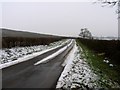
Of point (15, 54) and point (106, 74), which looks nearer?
point (106, 74)

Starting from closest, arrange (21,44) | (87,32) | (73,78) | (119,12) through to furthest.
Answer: (73,78) < (119,12) < (21,44) < (87,32)

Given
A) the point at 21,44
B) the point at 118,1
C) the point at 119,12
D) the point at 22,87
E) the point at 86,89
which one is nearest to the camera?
the point at 22,87

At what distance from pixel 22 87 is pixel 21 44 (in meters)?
29.8

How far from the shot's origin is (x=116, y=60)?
20141 mm

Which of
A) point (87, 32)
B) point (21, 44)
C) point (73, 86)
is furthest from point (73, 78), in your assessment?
point (87, 32)

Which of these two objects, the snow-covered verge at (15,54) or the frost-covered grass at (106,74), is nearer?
the frost-covered grass at (106,74)

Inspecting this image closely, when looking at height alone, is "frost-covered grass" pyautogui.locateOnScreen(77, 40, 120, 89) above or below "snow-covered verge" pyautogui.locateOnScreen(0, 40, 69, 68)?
below

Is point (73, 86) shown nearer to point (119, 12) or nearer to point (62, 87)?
point (62, 87)

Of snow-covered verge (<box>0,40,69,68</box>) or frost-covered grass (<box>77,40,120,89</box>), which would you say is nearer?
frost-covered grass (<box>77,40,120,89</box>)

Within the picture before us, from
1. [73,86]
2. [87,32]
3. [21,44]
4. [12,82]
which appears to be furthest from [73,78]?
[87,32]

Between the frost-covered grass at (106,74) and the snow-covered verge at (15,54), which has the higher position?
the snow-covered verge at (15,54)

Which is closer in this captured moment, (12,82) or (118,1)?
(12,82)

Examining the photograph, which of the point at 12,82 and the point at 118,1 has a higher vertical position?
the point at 118,1

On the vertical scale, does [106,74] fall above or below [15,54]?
below
